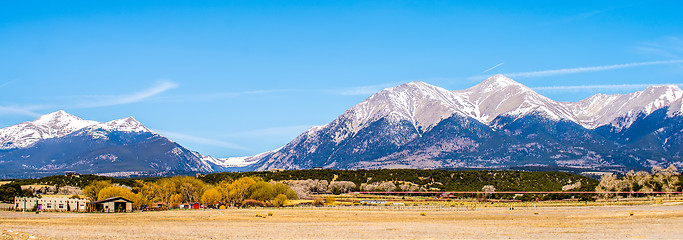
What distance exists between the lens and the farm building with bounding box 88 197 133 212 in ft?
344

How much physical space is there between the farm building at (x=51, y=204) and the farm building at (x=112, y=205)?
5.41ft

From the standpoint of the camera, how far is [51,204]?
356 ft

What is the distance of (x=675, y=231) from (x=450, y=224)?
67.8 ft

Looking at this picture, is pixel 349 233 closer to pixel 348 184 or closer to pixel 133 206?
pixel 133 206

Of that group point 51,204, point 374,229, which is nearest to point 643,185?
point 374,229

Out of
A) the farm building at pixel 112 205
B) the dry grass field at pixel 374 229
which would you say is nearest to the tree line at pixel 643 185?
the dry grass field at pixel 374 229

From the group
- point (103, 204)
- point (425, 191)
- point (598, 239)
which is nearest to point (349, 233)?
point (598, 239)

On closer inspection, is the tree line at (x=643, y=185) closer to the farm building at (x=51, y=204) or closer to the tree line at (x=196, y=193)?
Result: the tree line at (x=196, y=193)

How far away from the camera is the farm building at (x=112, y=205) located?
105 metres

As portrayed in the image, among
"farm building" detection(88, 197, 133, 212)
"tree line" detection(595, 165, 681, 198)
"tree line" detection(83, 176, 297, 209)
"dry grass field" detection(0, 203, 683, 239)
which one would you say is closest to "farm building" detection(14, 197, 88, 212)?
"farm building" detection(88, 197, 133, 212)

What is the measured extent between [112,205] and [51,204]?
415 inches

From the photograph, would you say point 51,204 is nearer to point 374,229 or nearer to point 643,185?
point 374,229

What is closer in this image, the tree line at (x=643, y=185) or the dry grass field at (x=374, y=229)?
the dry grass field at (x=374, y=229)

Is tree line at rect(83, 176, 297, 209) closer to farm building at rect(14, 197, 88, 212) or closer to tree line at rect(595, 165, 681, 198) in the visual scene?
farm building at rect(14, 197, 88, 212)
